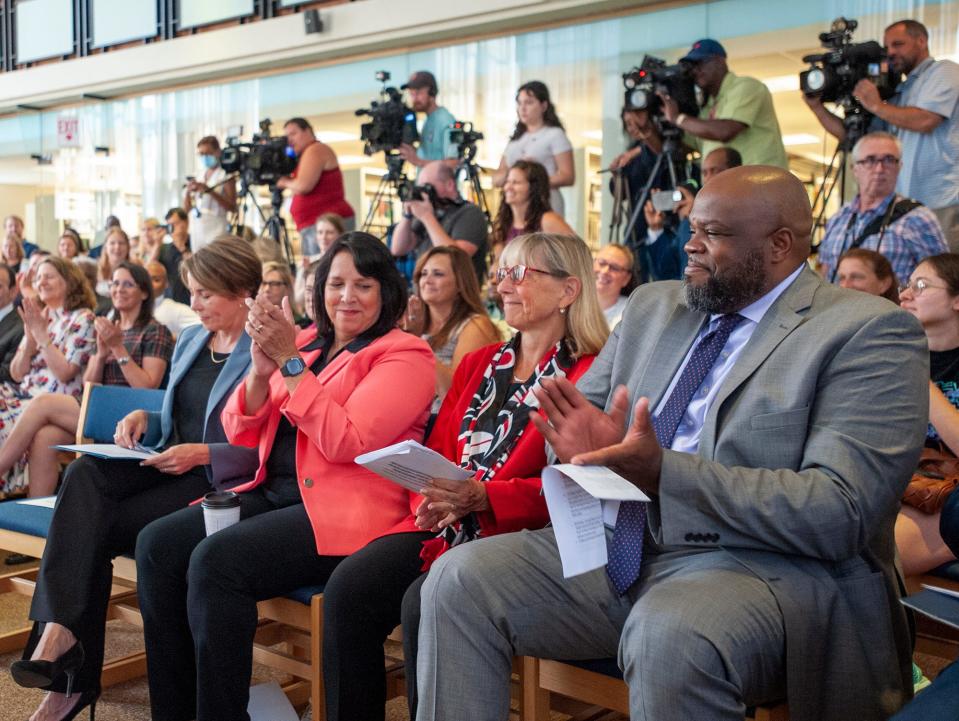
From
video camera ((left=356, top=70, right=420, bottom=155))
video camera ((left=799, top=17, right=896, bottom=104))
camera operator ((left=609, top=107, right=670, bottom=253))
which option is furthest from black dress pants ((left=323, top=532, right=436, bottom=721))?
video camera ((left=356, top=70, right=420, bottom=155))

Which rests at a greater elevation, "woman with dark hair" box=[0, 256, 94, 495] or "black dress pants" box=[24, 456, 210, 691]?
"woman with dark hair" box=[0, 256, 94, 495]

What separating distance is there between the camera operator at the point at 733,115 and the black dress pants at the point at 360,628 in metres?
3.41

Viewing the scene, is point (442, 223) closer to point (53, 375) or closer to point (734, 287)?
point (53, 375)

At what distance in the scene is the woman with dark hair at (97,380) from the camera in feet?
12.8

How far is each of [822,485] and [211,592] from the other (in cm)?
135

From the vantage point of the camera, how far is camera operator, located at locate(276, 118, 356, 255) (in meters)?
6.23

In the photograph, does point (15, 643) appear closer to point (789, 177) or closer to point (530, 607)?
point (530, 607)

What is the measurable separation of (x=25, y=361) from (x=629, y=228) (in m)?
2.92

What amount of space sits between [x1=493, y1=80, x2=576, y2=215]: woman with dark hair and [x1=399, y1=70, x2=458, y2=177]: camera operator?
1.53ft

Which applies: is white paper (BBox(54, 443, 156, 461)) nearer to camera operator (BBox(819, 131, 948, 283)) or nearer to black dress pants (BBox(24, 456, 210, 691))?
black dress pants (BBox(24, 456, 210, 691))

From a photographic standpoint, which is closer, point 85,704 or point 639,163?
point 85,704

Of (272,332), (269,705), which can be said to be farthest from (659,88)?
(269,705)

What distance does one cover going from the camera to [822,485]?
64.2 inches

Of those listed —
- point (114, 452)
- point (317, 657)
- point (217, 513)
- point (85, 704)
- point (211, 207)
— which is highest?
point (211, 207)
